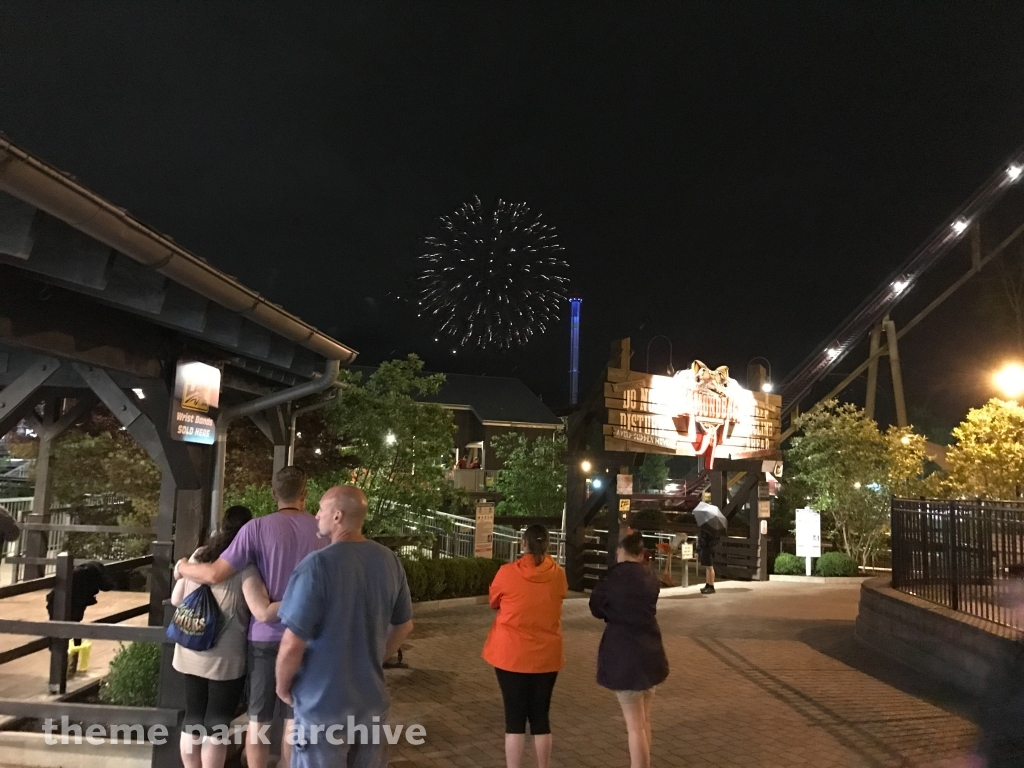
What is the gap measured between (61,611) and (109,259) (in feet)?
11.6

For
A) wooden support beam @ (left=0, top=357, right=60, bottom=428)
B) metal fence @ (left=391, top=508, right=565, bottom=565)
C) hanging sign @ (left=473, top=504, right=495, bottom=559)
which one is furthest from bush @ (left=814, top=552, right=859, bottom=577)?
wooden support beam @ (left=0, top=357, right=60, bottom=428)

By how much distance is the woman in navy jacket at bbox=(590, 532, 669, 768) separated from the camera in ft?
16.0

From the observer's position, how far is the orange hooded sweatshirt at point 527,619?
467 cm

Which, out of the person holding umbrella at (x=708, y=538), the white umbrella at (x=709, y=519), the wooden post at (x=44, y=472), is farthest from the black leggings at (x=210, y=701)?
the white umbrella at (x=709, y=519)

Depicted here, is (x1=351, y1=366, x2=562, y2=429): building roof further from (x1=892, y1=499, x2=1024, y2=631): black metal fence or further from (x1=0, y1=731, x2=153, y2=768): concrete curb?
(x1=0, y1=731, x2=153, y2=768): concrete curb

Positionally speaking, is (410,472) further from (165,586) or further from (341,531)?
(341,531)

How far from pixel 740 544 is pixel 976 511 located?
11030mm

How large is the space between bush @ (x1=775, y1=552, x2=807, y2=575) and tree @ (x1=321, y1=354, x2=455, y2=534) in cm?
985

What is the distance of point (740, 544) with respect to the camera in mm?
19172

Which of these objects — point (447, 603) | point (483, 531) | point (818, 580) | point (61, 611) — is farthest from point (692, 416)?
point (61, 611)

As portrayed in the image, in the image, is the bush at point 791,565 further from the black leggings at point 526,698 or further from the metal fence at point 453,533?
the black leggings at point 526,698

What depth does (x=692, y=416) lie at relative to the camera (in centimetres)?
Answer: 1641

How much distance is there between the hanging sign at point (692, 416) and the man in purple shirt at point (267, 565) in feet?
35.2

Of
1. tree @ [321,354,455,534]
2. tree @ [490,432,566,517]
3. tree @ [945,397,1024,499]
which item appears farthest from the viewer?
tree @ [490,432,566,517]
